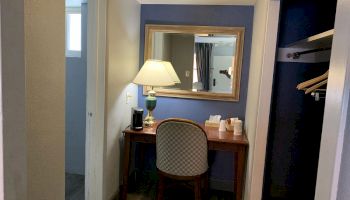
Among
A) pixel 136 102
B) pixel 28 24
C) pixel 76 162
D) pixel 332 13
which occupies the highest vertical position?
pixel 332 13

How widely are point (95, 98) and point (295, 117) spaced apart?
1741mm

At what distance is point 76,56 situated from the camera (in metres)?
2.89

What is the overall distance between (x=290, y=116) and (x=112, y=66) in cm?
163

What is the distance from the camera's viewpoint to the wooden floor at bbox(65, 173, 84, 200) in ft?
8.70

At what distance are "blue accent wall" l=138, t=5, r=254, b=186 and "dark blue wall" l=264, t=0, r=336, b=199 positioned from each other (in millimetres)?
576

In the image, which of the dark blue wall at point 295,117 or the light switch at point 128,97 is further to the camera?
the light switch at point 128,97

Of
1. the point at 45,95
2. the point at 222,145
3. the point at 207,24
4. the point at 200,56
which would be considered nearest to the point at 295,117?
the point at 222,145

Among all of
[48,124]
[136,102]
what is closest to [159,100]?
[136,102]

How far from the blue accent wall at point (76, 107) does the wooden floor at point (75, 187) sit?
81mm

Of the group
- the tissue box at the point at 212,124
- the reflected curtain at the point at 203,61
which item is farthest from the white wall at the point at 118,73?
the tissue box at the point at 212,124

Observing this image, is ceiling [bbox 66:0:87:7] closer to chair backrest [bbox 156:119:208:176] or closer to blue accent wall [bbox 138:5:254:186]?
blue accent wall [bbox 138:5:254:186]

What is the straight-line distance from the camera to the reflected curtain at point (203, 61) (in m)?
2.86

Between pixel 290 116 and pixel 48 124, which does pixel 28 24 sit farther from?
pixel 290 116

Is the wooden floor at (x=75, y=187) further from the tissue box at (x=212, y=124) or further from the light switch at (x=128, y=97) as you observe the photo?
the tissue box at (x=212, y=124)
